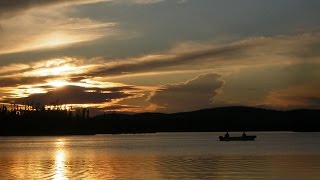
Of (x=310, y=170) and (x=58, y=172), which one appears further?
(x=58, y=172)

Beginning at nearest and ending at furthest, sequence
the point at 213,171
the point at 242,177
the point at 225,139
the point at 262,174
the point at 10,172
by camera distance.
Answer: the point at 242,177 < the point at 262,174 < the point at 213,171 < the point at 10,172 < the point at 225,139

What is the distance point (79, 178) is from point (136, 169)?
909 centimetres

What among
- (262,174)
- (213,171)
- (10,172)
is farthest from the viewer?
(10,172)

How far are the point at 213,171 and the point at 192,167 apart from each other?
210 inches

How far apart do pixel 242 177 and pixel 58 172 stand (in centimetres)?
1823

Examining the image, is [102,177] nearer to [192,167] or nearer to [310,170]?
[192,167]

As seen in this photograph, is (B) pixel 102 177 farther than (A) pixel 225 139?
No

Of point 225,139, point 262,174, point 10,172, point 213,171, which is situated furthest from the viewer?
point 225,139

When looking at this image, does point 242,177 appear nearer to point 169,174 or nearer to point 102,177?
point 169,174

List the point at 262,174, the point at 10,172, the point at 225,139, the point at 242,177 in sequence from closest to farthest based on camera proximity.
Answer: the point at 242,177, the point at 262,174, the point at 10,172, the point at 225,139

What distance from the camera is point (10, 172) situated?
55969 millimetres

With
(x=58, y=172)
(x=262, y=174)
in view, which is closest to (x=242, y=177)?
(x=262, y=174)

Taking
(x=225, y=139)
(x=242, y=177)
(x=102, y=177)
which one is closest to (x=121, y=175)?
(x=102, y=177)

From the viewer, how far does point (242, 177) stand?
151 ft
